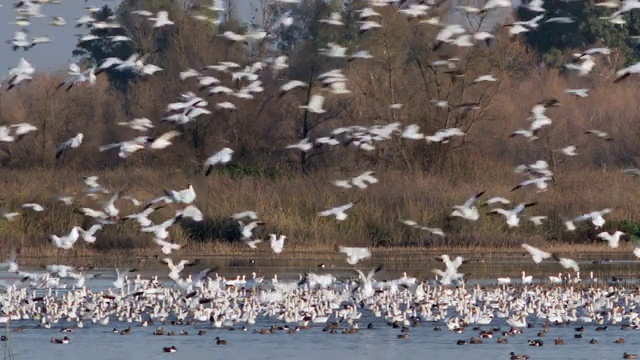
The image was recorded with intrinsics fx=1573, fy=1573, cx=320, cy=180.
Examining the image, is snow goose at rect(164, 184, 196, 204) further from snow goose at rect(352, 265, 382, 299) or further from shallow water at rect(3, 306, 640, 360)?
snow goose at rect(352, 265, 382, 299)

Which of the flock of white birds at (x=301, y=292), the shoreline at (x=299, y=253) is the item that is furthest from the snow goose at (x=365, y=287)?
the shoreline at (x=299, y=253)

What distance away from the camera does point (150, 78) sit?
5141 cm

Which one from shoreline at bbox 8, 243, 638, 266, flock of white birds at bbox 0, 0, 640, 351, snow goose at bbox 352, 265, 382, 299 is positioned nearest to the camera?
flock of white birds at bbox 0, 0, 640, 351

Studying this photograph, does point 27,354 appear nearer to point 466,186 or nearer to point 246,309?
point 246,309

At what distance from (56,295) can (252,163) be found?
891 inches

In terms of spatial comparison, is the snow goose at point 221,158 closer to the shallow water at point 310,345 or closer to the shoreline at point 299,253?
the shallow water at point 310,345

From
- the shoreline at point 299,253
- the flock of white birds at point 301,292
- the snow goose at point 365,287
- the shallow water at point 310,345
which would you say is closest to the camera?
the shallow water at point 310,345

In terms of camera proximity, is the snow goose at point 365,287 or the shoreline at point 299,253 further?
the shoreline at point 299,253

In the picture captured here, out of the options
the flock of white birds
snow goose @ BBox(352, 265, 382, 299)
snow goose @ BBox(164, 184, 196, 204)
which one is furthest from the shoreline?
snow goose @ BBox(164, 184, 196, 204)

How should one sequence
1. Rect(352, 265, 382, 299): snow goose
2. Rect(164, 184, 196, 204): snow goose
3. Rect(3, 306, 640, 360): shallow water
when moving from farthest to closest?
1. Rect(352, 265, 382, 299): snow goose
2. Rect(164, 184, 196, 204): snow goose
3. Rect(3, 306, 640, 360): shallow water

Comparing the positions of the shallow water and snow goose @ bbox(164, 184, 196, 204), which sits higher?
snow goose @ bbox(164, 184, 196, 204)

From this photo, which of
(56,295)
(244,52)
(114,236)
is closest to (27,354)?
(56,295)

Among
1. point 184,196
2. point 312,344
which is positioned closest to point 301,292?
point 184,196

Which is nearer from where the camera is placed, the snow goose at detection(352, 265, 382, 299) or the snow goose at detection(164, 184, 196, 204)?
the snow goose at detection(164, 184, 196, 204)
